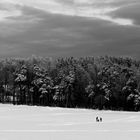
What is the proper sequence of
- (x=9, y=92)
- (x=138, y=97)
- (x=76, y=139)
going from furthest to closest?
(x=9, y=92), (x=138, y=97), (x=76, y=139)

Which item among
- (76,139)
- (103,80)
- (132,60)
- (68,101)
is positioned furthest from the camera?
(132,60)

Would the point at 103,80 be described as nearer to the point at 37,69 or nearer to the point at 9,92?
the point at 37,69

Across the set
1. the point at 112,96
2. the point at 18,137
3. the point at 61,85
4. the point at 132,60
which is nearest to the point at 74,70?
the point at 61,85

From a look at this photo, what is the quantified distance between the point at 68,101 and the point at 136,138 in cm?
7484

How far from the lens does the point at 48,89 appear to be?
105m

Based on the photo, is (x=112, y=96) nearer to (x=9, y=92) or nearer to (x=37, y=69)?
(x=37, y=69)

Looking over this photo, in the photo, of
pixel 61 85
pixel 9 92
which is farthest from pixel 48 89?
pixel 9 92

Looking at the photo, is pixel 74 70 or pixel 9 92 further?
pixel 9 92

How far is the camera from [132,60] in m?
148

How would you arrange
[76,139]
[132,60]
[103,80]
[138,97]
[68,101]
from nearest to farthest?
[76,139]
[138,97]
[103,80]
[68,101]
[132,60]

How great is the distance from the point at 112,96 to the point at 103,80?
4.79m

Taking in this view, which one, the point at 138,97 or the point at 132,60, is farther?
the point at 132,60

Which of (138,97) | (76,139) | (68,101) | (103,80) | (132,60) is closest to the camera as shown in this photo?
(76,139)

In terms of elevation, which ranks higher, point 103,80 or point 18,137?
point 103,80
